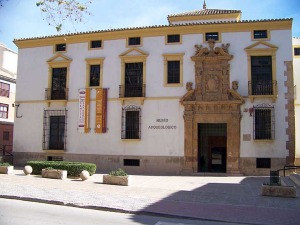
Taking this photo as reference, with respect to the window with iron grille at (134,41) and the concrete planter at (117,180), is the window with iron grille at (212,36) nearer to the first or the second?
the window with iron grille at (134,41)

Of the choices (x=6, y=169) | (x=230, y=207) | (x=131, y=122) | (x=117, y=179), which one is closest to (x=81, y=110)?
(x=131, y=122)

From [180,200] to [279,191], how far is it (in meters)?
3.71

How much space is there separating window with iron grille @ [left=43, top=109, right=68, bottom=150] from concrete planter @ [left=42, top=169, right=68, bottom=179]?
6.11 metres

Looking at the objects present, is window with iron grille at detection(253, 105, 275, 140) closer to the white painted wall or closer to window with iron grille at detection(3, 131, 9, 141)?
the white painted wall

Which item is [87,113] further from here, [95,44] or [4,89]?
[4,89]

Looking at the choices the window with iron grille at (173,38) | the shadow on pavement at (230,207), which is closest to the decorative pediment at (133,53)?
the window with iron grille at (173,38)

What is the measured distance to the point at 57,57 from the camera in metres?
24.7

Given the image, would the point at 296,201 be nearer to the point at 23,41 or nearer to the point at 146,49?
the point at 146,49

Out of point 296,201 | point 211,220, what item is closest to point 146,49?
point 296,201

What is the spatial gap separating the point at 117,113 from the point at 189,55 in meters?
5.78

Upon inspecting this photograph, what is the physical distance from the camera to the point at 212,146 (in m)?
22.2

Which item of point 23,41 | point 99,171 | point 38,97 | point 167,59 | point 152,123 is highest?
point 23,41

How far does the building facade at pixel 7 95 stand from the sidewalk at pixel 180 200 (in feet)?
60.7

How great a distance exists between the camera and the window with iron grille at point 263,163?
20.8 m
